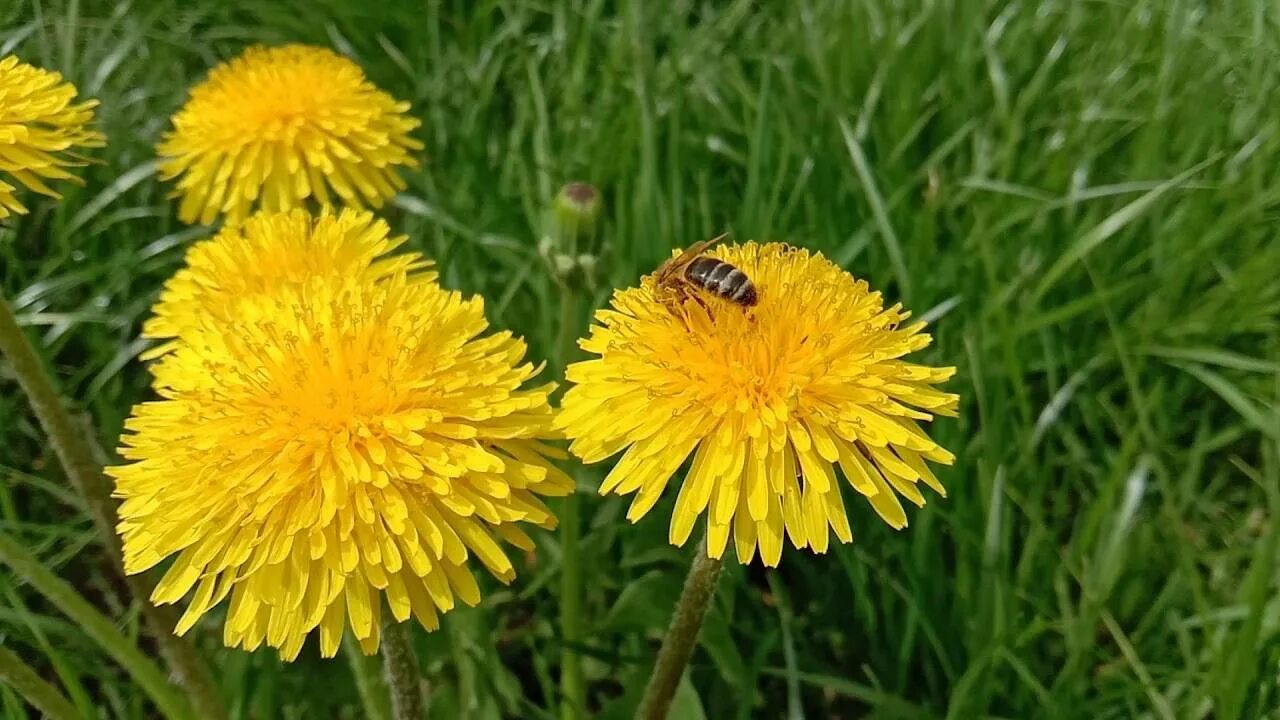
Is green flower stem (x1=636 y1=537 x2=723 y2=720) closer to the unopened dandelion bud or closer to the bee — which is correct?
the bee

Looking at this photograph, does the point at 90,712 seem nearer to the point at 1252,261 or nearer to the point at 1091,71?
the point at 1252,261

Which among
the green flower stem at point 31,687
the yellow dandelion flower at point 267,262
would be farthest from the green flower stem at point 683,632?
the green flower stem at point 31,687

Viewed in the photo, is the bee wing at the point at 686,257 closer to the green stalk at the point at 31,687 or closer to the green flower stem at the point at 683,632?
the green flower stem at the point at 683,632

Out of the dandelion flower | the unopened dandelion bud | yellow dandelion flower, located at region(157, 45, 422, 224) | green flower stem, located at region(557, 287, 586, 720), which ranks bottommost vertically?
green flower stem, located at region(557, 287, 586, 720)

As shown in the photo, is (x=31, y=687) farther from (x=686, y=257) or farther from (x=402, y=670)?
(x=686, y=257)

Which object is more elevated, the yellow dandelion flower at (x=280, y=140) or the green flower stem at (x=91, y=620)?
the yellow dandelion flower at (x=280, y=140)

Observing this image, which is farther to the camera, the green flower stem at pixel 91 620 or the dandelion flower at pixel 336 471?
the green flower stem at pixel 91 620

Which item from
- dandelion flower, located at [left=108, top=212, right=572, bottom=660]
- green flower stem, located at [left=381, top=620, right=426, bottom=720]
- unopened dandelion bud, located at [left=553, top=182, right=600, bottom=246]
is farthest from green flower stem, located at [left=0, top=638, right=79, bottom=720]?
unopened dandelion bud, located at [left=553, top=182, right=600, bottom=246]
